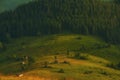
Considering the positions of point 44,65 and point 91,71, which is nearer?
point 91,71

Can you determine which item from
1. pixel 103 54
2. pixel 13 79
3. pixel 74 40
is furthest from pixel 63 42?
pixel 13 79

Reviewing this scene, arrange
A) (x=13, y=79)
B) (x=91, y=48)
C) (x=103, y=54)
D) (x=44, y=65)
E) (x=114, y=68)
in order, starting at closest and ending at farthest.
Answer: (x=13, y=79) < (x=44, y=65) < (x=114, y=68) < (x=103, y=54) < (x=91, y=48)

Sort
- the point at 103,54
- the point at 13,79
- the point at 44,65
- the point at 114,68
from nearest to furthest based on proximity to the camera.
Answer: the point at 13,79, the point at 44,65, the point at 114,68, the point at 103,54

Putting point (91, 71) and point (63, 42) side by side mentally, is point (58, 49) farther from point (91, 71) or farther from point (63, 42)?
point (91, 71)

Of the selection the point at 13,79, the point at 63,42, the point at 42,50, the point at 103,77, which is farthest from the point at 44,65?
the point at 63,42

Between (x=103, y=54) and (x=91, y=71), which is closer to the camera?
(x=91, y=71)

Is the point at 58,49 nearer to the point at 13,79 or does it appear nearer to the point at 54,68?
the point at 54,68

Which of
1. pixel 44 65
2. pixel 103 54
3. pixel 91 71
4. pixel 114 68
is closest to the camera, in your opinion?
pixel 91 71

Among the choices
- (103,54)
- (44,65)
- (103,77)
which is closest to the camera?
(103,77)

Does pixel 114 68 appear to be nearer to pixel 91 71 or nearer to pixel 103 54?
pixel 91 71
